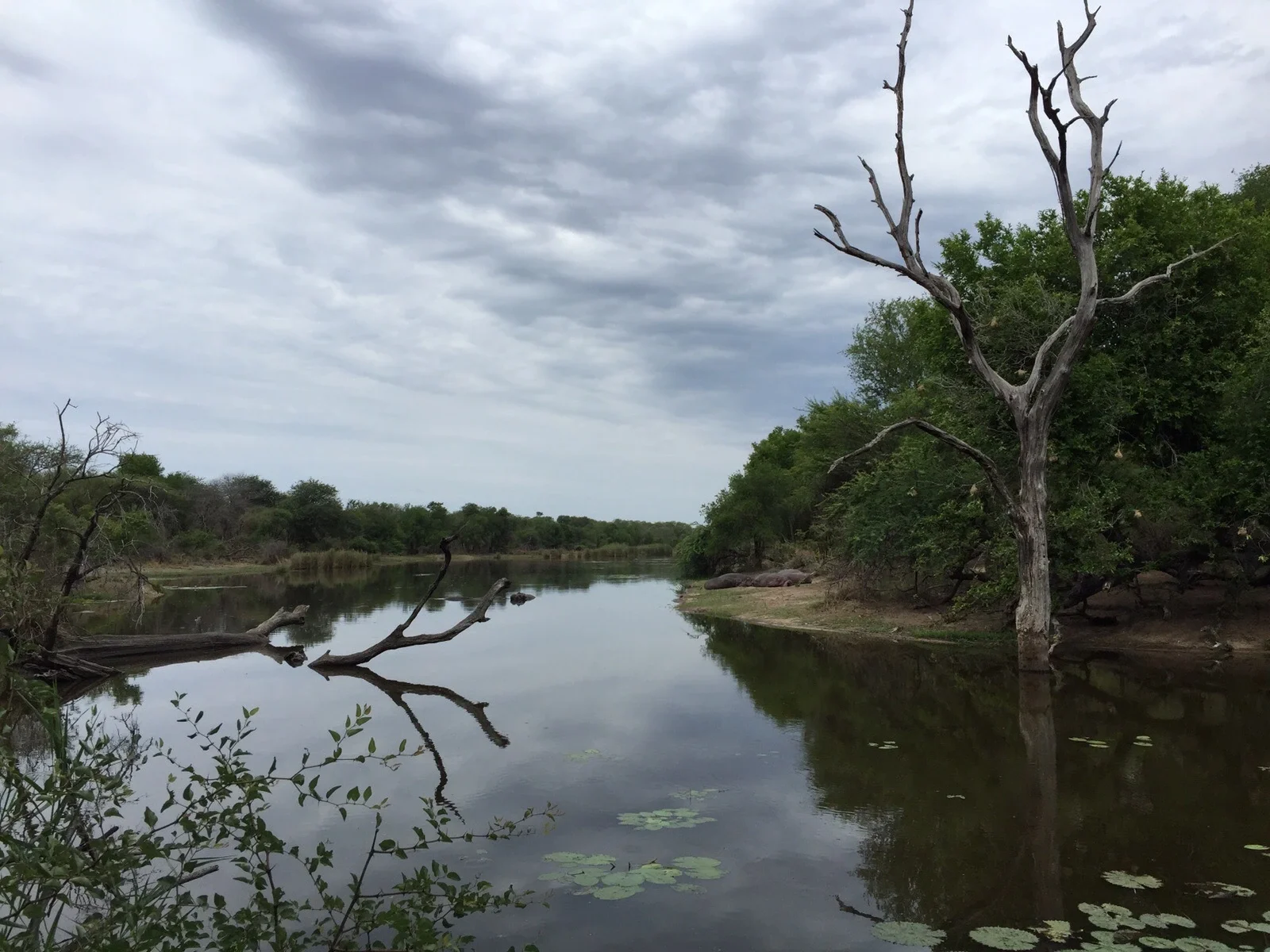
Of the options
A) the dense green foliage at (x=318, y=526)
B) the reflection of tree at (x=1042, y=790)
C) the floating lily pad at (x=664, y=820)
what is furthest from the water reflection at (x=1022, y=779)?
the dense green foliage at (x=318, y=526)

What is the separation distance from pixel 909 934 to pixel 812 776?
373 cm

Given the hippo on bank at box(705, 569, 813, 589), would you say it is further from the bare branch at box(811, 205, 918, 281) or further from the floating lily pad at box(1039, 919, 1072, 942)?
the floating lily pad at box(1039, 919, 1072, 942)

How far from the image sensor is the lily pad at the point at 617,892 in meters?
5.90

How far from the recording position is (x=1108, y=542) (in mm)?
15805

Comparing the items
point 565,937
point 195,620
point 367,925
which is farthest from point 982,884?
point 195,620

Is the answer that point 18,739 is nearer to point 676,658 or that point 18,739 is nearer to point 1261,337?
point 676,658

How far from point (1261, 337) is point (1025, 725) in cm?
899

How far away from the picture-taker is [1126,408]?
1622 centimetres

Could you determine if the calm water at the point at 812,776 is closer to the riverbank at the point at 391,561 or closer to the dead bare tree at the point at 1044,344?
the dead bare tree at the point at 1044,344

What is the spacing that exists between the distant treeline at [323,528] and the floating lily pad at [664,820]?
3763 centimetres

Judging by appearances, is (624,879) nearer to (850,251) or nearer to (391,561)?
(850,251)

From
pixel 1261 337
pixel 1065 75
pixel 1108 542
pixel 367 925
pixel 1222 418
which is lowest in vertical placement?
pixel 367 925

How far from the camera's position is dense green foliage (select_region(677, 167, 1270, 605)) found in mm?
15492

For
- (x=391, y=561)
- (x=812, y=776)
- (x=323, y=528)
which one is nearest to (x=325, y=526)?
(x=323, y=528)
